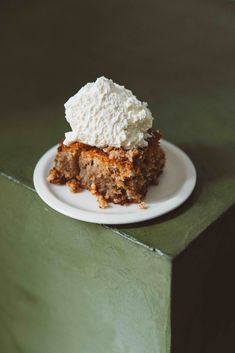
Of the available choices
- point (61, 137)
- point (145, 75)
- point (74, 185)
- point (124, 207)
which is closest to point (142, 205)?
point (124, 207)

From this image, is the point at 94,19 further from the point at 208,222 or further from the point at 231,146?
the point at 208,222

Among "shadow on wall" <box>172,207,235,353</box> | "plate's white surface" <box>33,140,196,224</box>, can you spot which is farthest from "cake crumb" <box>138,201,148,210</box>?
"shadow on wall" <box>172,207,235,353</box>

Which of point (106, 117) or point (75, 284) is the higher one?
point (106, 117)

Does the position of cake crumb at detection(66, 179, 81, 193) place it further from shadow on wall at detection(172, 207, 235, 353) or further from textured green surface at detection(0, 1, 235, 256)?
shadow on wall at detection(172, 207, 235, 353)

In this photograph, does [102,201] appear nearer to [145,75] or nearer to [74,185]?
[74,185]

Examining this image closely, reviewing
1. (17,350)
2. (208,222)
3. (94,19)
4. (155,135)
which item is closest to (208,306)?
(208,222)

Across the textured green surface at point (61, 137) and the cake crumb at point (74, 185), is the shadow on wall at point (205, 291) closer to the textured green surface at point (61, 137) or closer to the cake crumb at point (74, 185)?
the textured green surface at point (61, 137)

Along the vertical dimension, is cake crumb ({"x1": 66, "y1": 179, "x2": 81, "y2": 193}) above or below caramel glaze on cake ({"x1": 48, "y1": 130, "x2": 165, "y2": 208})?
below
